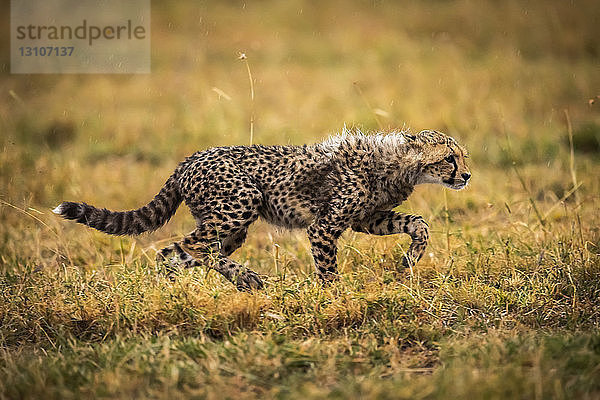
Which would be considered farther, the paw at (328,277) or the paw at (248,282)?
the paw at (328,277)

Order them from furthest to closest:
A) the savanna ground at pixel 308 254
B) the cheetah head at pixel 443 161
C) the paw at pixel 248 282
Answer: the cheetah head at pixel 443 161
the paw at pixel 248 282
the savanna ground at pixel 308 254

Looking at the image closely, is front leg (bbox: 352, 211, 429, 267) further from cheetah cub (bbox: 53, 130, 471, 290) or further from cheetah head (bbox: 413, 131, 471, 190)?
cheetah head (bbox: 413, 131, 471, 190)

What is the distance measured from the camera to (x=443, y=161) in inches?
188

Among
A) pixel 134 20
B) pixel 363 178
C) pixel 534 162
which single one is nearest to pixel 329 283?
pixel 363 178

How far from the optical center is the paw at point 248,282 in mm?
4512

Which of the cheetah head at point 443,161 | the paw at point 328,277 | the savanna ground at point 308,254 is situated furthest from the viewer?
the cheetah head at point 443,161

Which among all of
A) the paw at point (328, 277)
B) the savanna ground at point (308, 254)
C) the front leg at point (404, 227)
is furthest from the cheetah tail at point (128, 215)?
the front leg at point (404, 227)

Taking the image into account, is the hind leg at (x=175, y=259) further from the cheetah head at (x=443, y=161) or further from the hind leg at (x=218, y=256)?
the cheetah head at (x=443, y=161)

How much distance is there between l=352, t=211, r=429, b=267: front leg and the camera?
4746 mm

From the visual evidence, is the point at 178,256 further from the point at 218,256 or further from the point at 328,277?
the point at 328,277

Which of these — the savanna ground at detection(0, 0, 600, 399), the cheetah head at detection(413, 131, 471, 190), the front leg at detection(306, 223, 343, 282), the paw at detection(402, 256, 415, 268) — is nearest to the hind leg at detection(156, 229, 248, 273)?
the savanna ground at detection(0, 0, 600, 399)

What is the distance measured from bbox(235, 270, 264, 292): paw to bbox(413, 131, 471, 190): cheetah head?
4.20ft

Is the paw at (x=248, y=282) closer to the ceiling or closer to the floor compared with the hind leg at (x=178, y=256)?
closer to the floor

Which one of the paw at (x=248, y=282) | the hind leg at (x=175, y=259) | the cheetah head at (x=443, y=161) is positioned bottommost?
the paw at (x=248, y=282)
